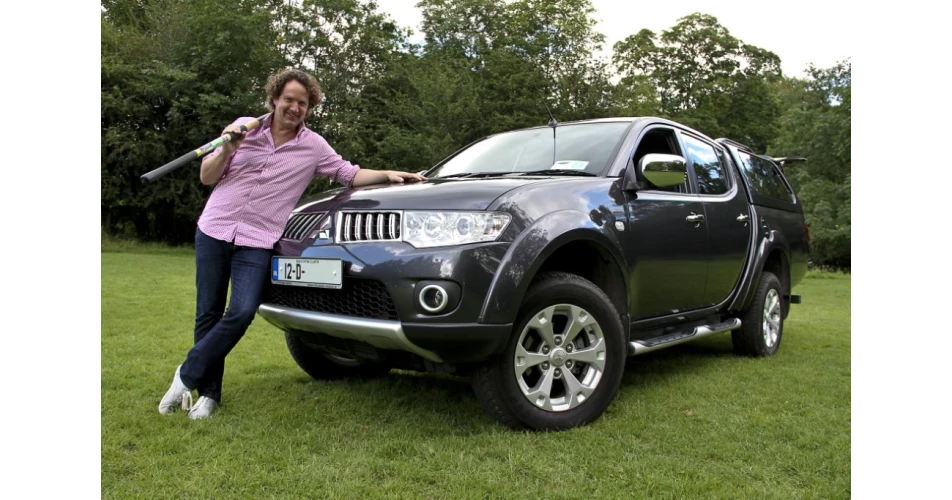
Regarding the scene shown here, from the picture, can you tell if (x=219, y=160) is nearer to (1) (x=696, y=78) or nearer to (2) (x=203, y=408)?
(2) (x=203, y=408)

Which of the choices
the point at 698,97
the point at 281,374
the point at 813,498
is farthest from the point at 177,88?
the point at 813,498

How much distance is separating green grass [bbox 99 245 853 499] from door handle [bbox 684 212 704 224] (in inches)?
40.7

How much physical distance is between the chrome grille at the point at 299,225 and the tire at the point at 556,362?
3.54 ft

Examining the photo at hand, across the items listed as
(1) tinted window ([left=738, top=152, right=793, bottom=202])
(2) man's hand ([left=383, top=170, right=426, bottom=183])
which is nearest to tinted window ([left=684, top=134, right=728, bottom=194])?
(1) tinted window ([left=738, top=152, right=793, bottom=202])

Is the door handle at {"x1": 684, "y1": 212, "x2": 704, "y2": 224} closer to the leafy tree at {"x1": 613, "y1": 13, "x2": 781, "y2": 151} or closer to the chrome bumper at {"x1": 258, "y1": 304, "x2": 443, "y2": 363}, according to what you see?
the chrome bumper at {"x1": 258, "y1": 304, "x2": 443, "y2": 363}

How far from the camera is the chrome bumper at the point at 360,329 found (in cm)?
277

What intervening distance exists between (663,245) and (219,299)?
97.4 inches

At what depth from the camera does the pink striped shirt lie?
3.36 metres

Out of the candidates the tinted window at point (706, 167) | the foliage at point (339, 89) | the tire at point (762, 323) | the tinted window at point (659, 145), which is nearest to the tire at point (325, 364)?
the tinted window at point (659, 145)

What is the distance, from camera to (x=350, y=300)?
9.76ft

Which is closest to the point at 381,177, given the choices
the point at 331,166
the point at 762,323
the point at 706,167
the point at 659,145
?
the point at 331,166

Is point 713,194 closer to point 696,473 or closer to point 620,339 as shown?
point 620,339

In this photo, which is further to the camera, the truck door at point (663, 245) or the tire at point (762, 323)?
the tire at point (762, 323)

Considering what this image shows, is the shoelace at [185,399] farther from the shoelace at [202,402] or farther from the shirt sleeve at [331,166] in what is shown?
the shirt sleeve at [331,166]
